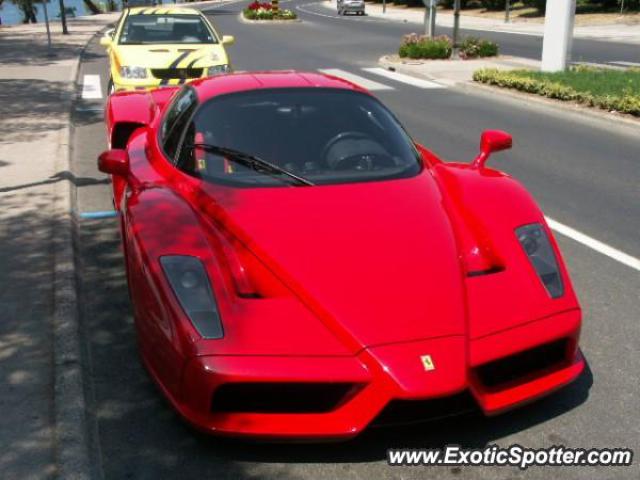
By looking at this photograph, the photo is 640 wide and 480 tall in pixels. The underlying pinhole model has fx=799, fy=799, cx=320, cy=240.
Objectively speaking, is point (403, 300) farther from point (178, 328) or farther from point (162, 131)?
point (162, 131)

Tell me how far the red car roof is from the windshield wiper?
0.53m

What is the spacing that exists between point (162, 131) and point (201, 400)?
106 inches

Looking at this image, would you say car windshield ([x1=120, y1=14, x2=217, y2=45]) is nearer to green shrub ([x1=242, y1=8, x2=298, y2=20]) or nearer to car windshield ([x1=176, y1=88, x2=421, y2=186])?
A: car windshield ([x1=176, y1=88, x2=421, y2=186])

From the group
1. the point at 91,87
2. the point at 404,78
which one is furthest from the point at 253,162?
the point at 404,78

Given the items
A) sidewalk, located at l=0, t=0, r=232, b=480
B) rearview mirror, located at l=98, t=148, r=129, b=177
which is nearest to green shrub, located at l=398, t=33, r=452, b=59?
sidewalk, located at l=0, t=0, r=232, b=480

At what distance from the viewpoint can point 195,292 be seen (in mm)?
3559

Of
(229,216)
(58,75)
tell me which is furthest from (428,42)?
(229,216)

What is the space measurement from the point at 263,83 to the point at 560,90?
10.0m

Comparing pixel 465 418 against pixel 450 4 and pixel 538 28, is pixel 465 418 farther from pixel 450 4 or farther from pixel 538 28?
pixel 450 4

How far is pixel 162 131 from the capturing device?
546 centimetres

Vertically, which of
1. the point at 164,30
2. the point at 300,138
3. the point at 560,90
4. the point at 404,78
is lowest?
the point at 404,78

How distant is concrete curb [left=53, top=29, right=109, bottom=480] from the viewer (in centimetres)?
328

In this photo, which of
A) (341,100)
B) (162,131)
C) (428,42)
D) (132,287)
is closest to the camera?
(132,287)

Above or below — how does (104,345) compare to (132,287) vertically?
below
